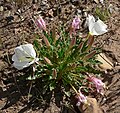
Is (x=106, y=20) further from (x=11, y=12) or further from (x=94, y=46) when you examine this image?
(x=11, y=12)

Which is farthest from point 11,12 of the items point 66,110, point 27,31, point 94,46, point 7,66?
point 66,110

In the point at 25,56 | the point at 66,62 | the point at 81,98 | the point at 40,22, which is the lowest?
the point at 81,98

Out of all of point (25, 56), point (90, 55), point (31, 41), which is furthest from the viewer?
point (31, 41)

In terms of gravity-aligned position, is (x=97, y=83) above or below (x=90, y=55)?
below

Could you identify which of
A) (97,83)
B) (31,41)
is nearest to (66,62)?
(97,83)

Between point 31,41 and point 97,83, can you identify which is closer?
point 97,83

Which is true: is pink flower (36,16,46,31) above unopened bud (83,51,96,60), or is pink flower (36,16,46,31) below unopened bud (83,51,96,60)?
above

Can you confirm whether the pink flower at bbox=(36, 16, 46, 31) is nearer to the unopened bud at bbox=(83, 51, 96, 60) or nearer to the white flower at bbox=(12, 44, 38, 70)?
the white flower at bbox=(12, 44, 38, 70)

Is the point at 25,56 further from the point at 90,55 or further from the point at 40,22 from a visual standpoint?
the point at 90,55

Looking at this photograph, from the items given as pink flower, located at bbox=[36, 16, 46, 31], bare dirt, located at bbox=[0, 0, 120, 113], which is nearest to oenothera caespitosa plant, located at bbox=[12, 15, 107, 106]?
pink flower, located at bbox=[36, 16, 46, 31]
